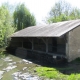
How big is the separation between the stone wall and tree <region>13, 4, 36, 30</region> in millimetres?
24613

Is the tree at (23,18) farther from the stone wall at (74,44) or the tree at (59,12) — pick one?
the stone wall at (74,44)

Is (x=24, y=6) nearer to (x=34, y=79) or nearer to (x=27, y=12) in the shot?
(x=27, y=12)

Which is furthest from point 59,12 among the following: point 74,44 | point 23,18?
point 74,44

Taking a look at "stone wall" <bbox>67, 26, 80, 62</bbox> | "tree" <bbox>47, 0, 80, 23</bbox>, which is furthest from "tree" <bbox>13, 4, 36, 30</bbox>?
"stone wall" <bbox>67, 26, 80, 62</bbox>

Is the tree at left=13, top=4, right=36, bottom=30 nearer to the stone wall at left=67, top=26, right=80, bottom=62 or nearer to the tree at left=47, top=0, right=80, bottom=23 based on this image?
the tree at left=47, top=0, right=80, bottom=23

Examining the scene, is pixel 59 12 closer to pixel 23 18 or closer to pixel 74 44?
pixel 23 18

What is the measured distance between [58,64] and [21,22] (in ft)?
86.7

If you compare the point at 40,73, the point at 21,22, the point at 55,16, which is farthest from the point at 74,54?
the point at 55,16

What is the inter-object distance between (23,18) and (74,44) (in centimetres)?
2569

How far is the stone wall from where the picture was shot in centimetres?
1766

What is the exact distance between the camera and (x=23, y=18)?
4234 centimetres

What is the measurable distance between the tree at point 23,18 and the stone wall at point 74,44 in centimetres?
2461

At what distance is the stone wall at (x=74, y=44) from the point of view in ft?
57.9

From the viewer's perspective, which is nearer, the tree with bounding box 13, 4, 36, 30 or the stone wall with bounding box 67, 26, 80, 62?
the stone wall with bounding box 67, 26, 80, 62
